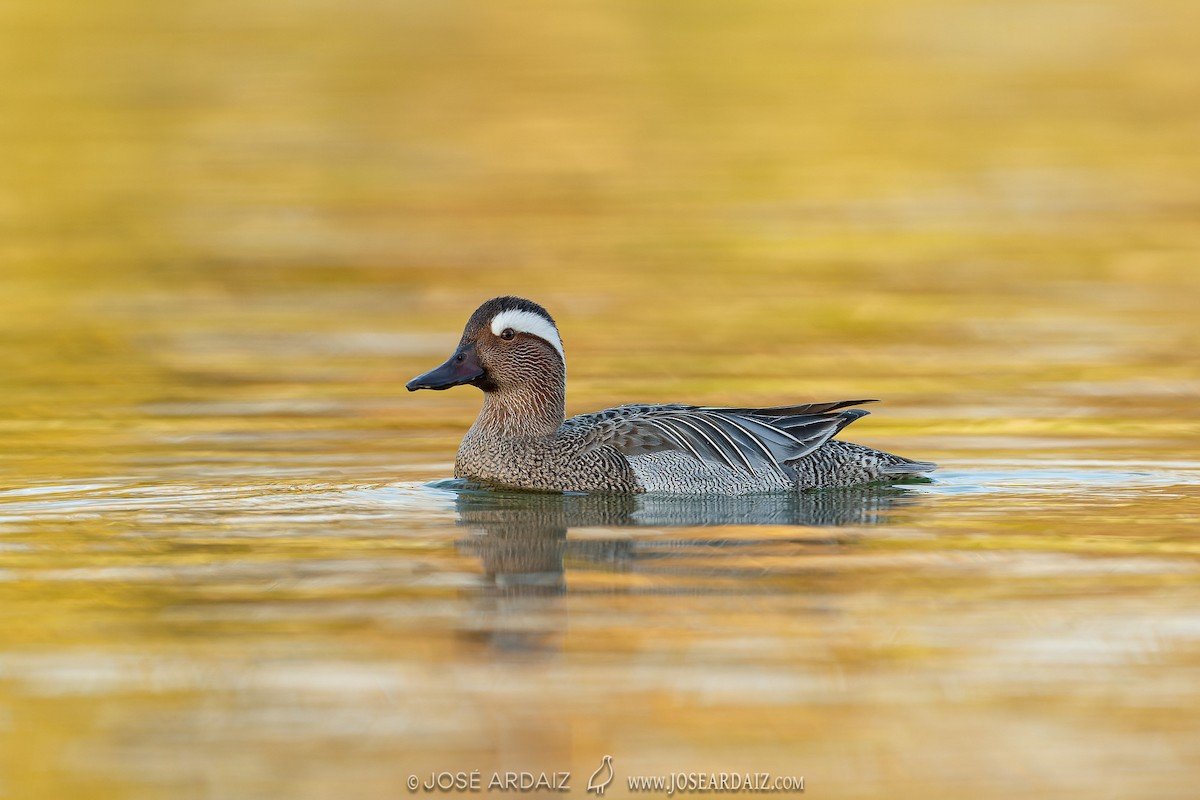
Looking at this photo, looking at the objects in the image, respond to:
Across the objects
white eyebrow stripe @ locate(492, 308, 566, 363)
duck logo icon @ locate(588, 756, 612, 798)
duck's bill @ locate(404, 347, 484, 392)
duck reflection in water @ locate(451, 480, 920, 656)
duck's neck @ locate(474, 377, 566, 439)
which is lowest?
duck logo icon @ locate(588, 756, 612, 798)

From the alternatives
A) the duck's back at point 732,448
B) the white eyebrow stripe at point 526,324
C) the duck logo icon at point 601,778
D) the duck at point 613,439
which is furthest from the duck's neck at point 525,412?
the duck logo icon at point 601,778

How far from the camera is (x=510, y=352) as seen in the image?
38.2ft

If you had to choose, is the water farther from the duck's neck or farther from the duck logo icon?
the duck's neck

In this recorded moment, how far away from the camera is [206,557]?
364 inches

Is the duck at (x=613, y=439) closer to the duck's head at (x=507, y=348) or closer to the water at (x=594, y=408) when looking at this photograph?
the duck's head at (x=507, y=348)

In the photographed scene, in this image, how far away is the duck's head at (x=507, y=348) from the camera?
11539mm

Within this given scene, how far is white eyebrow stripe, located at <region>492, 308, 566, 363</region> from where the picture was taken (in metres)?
11.6

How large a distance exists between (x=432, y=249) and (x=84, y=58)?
55.6 feet

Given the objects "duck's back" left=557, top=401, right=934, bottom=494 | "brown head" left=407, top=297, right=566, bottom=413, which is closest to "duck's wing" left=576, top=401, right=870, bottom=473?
"duck's back" left=557, top=401, right=934, bottom=494

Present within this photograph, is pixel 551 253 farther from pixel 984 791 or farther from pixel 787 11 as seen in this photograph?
pixel 787 11

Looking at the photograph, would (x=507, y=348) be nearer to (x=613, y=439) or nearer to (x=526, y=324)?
(x=526, y=324)

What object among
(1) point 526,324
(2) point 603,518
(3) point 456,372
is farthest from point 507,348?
(2) point 603,518

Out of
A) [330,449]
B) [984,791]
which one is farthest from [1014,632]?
[330,449]

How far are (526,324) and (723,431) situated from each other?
132 cm
